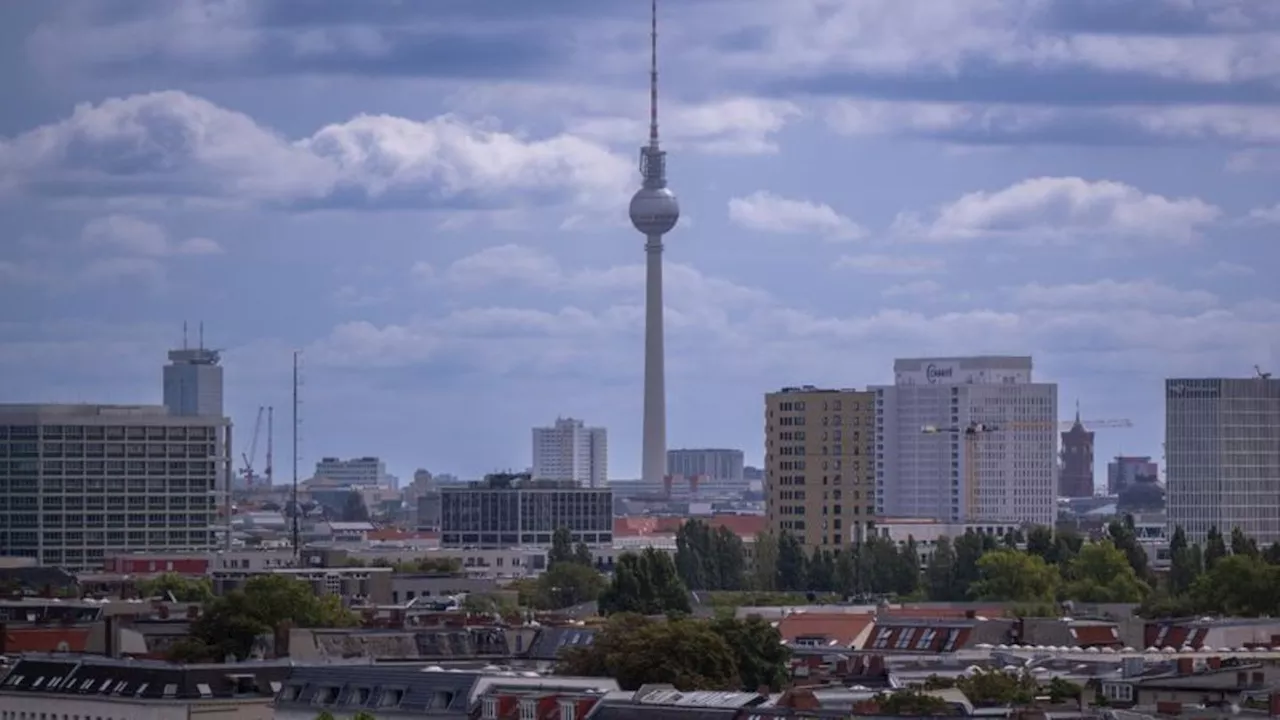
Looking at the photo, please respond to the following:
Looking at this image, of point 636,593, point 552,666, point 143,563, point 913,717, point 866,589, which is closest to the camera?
point 913,717

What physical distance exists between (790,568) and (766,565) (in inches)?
215

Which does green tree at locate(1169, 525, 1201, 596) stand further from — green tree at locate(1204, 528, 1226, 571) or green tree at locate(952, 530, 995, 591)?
green tree at locate(952, 530, 995, 591)

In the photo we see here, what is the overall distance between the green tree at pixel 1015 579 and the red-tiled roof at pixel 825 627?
2538 cm

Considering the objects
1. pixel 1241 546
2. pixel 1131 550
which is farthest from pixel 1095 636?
pixel 1131 550

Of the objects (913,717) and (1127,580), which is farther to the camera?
(1127,580)

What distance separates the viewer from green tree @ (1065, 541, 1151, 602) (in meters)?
154

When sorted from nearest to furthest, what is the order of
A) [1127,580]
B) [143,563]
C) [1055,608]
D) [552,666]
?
[552,666] → [1055,608] → [1127,580] → [143,563]

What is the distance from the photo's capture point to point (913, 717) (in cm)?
6831

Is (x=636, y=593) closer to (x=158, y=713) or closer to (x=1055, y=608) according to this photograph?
(x=1055, y=608)

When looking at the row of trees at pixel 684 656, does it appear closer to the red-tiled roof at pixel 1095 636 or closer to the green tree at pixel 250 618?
the green tree at pixel 250 618

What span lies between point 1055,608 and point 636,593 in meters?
18.4

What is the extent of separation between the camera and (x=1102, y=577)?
16162 centimetres

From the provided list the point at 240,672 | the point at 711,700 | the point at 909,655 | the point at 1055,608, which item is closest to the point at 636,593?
the point at 1055,608

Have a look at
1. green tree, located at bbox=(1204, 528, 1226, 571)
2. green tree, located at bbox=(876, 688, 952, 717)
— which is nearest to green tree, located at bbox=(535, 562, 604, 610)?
green tree, located at bbox=(1204, 528, 1226, 571)
